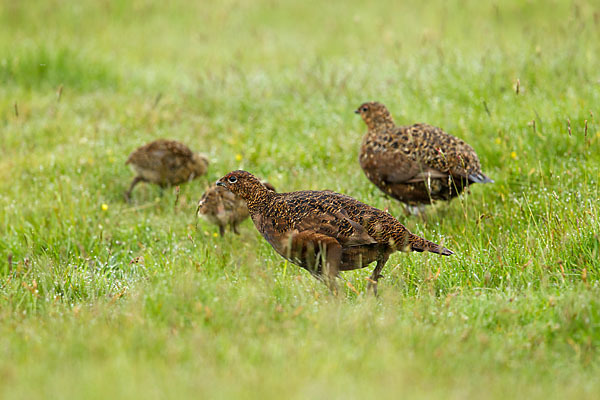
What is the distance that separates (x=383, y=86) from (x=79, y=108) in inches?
188

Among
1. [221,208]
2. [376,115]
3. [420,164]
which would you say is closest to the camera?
[420,164]

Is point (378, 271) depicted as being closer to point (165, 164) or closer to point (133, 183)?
point (165, 164)

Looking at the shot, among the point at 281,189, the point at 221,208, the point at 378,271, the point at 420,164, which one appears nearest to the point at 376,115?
the point at 281,189

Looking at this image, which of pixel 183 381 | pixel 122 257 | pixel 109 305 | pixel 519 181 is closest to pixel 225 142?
pixel 122 257

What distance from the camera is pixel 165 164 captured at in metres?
7.48

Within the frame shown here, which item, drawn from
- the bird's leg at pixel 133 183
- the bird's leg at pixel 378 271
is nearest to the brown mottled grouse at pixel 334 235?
the bird's leg at pixel 378 271

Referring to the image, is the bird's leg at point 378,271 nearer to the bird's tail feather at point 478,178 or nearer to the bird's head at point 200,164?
the bird's tail feather at point 478,178


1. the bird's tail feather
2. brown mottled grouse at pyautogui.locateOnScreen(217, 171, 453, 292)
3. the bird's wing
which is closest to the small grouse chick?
brown mottled grouse at pyautogui.locateOnScreen(217, 171, 453, 292)

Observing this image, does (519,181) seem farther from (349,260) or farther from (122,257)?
(122,257)

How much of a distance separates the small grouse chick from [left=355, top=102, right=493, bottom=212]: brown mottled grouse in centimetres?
124

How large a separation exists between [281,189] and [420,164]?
198cm

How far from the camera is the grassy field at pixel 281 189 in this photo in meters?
3.46

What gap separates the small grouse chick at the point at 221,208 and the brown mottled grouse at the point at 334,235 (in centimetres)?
180

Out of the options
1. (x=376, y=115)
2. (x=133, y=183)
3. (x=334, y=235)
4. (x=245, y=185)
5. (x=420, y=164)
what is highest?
(x=376, y=115)
